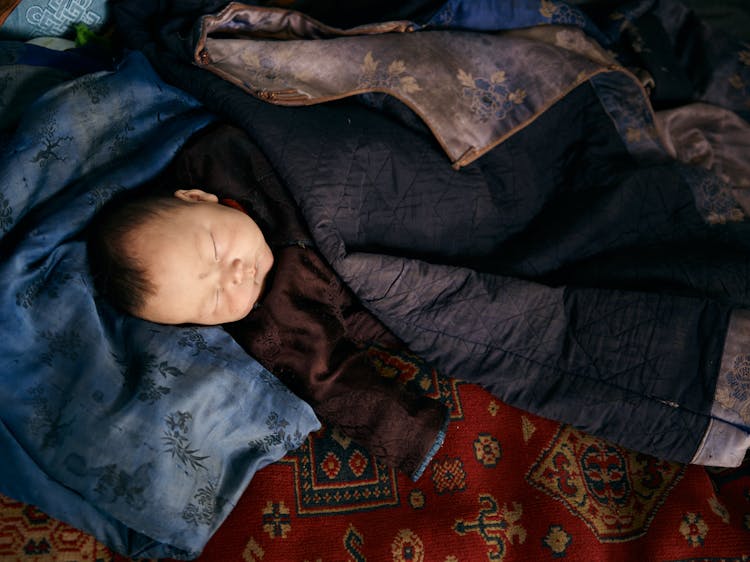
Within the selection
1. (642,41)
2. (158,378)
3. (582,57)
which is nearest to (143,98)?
(158,378)

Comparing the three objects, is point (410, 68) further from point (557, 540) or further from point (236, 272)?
point (557, 540)

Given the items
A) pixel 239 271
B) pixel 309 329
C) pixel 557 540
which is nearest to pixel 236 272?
pixel 239 271

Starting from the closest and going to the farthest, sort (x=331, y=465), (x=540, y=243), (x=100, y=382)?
(x=100, y=382), (x=331, y=465), (x=540, y=243)

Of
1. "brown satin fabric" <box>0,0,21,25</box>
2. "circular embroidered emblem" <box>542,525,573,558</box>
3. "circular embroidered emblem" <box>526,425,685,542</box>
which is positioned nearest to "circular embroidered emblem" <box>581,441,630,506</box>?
"circular embroidered emblem" <box>526,425,685,542</box>

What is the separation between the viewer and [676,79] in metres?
1.56

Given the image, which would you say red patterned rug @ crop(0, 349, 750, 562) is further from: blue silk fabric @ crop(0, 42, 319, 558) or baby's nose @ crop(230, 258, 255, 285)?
baby's nose @ crop(230, 258, 255, 285)

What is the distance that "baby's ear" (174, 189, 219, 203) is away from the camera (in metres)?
1.20

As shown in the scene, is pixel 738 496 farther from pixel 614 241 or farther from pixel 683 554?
pixel 614 241

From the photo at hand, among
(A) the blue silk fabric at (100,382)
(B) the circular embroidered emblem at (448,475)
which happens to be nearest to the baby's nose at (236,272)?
(A) the blue silk fabric at (100,382)

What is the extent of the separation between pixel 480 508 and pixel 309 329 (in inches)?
17.4

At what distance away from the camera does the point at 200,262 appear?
110 centimetres

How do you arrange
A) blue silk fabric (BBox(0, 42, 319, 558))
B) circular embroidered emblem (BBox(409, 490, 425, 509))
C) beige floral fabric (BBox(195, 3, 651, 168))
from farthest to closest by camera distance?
beige floral fabric (BBox(195, 3, 651, 168))
circular embroidered emblem (BBox(409, 490, 425, 509))
blue silk fabric (BBox(0, 42, 319, 558))

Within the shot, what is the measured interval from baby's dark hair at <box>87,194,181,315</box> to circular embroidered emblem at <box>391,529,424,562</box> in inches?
23.4

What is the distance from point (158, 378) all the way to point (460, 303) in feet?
1.81
